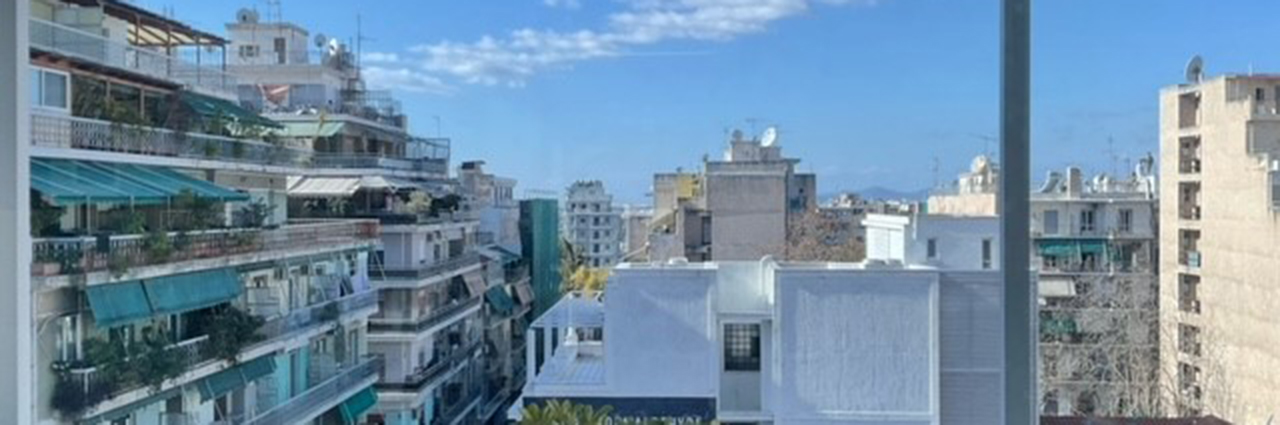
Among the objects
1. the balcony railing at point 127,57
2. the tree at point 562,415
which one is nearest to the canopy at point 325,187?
the balcony railing at point 127,57

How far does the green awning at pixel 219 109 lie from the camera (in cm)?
360

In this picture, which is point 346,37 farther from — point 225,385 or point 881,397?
point 881,397

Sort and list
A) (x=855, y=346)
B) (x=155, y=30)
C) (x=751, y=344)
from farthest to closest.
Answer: (x=751, y=344) < (x=855, y=346) < (x=155, y=30)

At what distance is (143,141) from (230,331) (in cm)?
110

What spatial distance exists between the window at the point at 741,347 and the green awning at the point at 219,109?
266 centimetres

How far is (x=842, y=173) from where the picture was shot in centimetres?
257

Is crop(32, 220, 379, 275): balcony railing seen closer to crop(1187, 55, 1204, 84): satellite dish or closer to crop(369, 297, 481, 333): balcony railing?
crop(369, 297, 481, 333): balcony railing

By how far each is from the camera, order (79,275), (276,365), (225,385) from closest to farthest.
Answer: (79,275) < (225,385) < (276,365)

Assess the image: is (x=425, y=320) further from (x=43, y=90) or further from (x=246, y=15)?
(x=43, y=90)

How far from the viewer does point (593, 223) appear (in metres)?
3.84

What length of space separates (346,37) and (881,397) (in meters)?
3.23

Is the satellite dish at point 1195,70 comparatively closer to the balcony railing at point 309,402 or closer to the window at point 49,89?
the window at point 49,89

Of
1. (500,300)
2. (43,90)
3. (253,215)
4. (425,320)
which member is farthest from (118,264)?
(425,320)

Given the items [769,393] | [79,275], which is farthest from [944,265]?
[79,275]
